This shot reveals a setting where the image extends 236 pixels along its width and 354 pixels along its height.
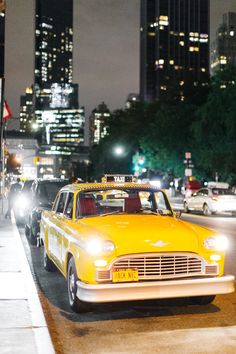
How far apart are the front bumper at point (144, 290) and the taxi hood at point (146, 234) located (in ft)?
1.38

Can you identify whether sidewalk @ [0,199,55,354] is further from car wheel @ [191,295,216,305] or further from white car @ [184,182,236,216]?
white car @ [184,182,236,216]

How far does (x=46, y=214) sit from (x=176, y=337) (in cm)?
512

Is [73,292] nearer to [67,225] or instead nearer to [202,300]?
[67,225]

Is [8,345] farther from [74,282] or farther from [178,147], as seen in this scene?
[178,147]

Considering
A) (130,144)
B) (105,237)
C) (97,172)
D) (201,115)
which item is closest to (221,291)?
(105,237)

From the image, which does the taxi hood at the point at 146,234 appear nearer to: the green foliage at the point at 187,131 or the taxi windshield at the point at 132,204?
the taxi windshield at the point at 132,204

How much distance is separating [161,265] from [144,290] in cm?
44

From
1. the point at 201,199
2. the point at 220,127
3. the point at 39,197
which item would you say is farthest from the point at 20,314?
the point at 220,127

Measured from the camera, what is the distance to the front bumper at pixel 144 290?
22.1 ft

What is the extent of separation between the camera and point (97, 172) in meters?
130

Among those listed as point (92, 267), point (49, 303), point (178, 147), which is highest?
point (178, 147)

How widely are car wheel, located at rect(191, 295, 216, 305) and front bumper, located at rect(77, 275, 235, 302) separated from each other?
79 cm

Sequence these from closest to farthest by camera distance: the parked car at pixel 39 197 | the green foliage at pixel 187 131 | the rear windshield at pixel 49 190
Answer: the parked car at pixel 39 197 → the rear windshield at pixel 49 190 → the green foliage at pixel 187 131

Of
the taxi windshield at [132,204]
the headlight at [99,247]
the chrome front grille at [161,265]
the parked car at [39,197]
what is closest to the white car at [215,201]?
the parked car at [39,197]
